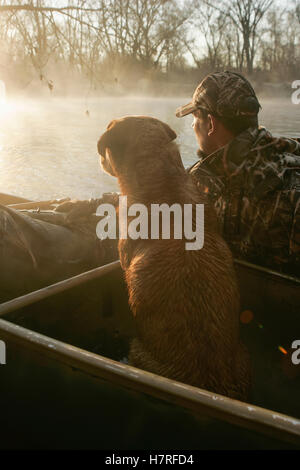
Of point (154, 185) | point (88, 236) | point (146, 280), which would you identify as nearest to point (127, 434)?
point (146, 280)

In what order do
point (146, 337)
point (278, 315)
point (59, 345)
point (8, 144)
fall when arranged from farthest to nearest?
point (8, 144), point (278, 315), point (146, 337), point (59, 345)

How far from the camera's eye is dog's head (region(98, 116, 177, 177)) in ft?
7.85

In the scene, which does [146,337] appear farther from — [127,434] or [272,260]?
[272,260]

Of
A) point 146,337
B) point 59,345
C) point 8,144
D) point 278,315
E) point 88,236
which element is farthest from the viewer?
point 8,144

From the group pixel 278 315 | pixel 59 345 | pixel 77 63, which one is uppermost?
pixel 77 63

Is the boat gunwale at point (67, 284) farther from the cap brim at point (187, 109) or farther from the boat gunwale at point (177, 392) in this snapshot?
the cap brim at point (187, 109)

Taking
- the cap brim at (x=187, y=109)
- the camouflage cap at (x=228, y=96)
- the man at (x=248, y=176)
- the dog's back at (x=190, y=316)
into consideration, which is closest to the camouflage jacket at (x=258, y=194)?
the man at (x=248, y=176)

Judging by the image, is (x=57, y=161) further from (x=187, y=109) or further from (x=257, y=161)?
(x=257, y=161)

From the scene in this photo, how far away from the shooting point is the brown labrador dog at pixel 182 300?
5.45 feet

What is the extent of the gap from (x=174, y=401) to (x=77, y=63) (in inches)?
142

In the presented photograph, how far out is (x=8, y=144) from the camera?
14.5 metres

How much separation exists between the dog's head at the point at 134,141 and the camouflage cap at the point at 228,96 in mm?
391

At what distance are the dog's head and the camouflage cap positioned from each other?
15.4 inches

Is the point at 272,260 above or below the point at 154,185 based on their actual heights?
below
